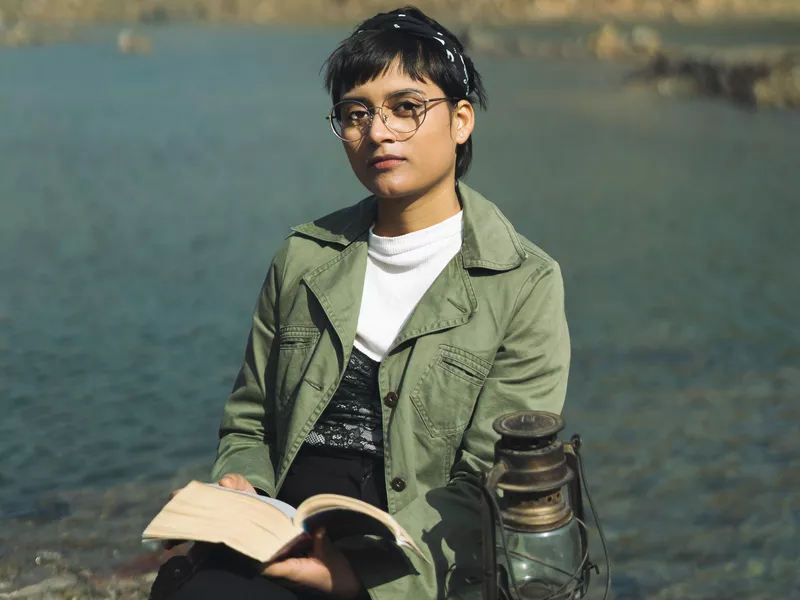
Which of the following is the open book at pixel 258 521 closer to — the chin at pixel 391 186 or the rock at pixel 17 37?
the chin at pixel 391 186

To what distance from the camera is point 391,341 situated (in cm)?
281

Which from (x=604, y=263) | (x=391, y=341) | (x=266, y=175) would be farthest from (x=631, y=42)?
(x=391, y=341)

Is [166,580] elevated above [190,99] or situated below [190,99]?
above

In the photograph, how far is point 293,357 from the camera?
9.43 feet

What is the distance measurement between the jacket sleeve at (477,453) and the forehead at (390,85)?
18.1 inches

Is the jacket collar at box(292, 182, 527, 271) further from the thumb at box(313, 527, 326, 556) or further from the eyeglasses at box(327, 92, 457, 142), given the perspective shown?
the thumb at box(313, 527, 326, 556)

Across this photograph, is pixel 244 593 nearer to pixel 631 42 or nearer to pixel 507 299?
pixel 507 299

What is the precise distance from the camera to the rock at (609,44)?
18.0 m

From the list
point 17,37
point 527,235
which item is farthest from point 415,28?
point 17,37

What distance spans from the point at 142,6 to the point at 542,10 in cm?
686

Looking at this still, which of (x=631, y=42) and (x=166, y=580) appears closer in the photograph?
(x=166, y=580)

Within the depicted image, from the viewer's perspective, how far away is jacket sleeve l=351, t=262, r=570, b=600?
99.3 inches

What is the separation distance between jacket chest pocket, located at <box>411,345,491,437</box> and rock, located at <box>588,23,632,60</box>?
15707 millimetres

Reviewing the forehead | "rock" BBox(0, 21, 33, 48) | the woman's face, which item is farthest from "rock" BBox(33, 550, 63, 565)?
"rock" BBox(0, 21, 33, 48)
